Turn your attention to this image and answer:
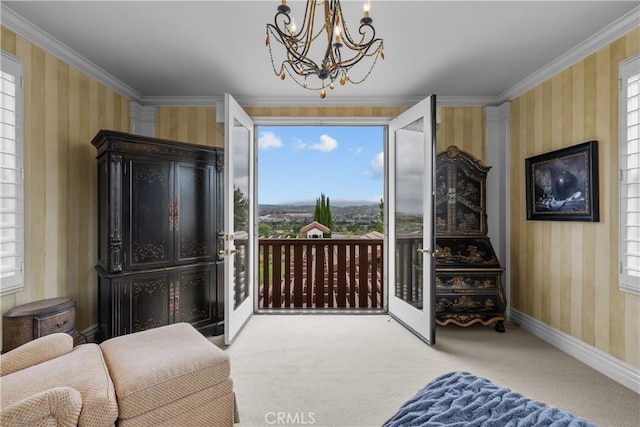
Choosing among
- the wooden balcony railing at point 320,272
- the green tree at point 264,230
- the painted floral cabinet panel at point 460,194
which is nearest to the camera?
the painted floral cabinet panel at point 460,194

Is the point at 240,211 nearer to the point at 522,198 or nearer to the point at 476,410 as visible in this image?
the point at 476,410

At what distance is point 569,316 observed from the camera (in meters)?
2.61

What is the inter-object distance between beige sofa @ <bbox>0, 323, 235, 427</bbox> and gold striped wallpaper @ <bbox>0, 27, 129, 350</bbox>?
1.08 m

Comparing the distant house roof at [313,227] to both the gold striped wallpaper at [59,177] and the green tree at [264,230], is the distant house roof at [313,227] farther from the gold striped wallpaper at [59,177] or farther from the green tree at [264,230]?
the gold striped wallpaper at [59,177]

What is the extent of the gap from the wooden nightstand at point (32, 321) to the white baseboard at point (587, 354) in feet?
13.3

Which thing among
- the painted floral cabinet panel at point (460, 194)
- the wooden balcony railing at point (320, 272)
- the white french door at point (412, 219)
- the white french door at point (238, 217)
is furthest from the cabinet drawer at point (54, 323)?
the painted floral cabinet panel at point (460, 194)

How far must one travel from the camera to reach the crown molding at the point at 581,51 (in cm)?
209

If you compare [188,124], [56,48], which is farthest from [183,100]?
[56,48]

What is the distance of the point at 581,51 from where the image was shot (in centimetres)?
243

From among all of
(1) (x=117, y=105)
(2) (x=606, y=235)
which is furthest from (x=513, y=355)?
(1) (x=117, y=105)

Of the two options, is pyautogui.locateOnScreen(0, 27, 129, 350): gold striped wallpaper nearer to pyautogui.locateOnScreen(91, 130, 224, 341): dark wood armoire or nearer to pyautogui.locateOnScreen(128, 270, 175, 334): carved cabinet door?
pyautogui.locateOnScreen(91, 130, 224, 341): dark wood armoire

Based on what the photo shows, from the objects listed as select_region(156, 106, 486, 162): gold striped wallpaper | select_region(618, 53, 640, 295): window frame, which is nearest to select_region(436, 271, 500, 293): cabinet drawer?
select_region(618, 53, 640, 295): window frame

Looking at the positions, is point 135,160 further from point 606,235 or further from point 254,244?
point 606,235

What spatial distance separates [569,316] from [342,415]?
2255 mm
